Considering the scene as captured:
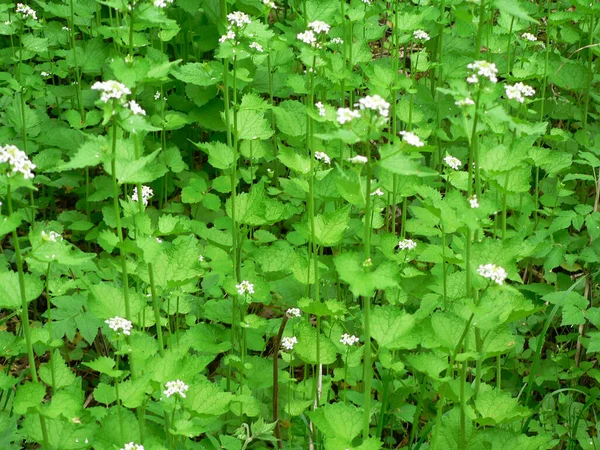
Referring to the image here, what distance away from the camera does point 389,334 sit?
2363mm

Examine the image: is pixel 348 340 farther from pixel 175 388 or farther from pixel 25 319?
pixel 25 319

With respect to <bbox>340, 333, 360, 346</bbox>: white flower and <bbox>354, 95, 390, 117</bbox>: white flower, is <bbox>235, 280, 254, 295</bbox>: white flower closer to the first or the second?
<bbox>340, 333, 360, 346</bbox>: white flower

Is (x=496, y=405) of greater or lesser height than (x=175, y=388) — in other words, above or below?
below

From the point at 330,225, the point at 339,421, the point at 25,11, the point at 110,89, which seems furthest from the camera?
the point at 25,11

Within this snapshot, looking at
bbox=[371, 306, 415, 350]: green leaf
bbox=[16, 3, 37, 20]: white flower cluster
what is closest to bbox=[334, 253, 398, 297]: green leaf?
bbox=[371, 306, 415, 350]: green leaf

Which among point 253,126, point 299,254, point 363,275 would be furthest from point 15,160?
point 299,254

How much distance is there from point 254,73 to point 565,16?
168cm

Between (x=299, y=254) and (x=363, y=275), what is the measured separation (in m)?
0.82

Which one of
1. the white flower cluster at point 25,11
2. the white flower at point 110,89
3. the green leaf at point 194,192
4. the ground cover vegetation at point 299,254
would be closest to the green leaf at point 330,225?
the ground cover vegetation at point 299,254

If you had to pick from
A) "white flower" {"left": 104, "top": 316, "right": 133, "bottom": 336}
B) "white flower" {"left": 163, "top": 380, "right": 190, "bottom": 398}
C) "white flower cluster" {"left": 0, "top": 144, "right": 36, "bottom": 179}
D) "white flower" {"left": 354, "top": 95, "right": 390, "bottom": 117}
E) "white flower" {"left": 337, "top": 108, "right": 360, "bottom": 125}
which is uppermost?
"white flower" {"left": 354, "top": 95, "right": 390, "bottom": 117}

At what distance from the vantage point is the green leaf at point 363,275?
6.82 ft

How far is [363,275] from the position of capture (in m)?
2.15

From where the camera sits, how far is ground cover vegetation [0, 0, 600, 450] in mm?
2318

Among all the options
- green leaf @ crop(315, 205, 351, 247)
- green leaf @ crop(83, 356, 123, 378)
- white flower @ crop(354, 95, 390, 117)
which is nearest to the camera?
white flower @ crop(354, 95, 390, 117)
